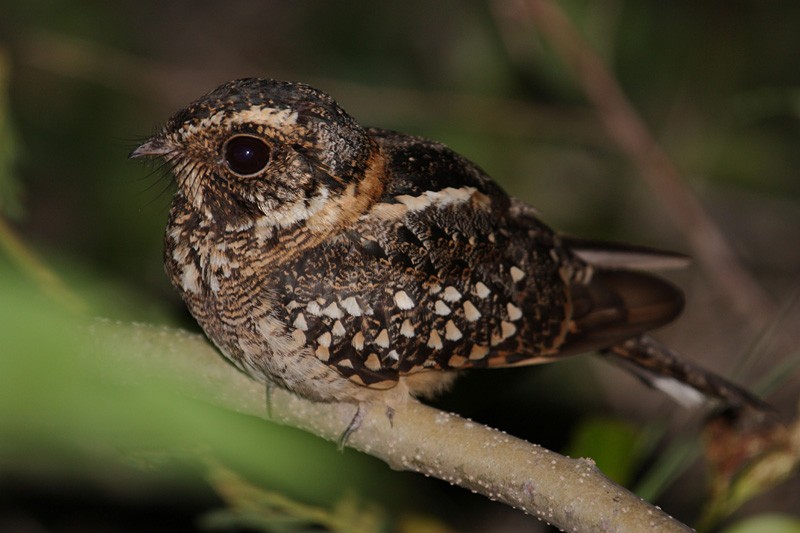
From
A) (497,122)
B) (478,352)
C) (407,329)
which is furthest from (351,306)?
(497,122)

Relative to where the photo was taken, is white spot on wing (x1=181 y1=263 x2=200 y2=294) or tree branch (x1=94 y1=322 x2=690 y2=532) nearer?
tree branch (x1=94 y1=322 x2=690 y2=532)

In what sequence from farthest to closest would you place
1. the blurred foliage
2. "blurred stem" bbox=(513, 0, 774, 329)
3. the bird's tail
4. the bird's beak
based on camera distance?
the blurred foliage, "blurred stem" bbox=(513, 0, 774, 329), the bird's tail, the bird's beak

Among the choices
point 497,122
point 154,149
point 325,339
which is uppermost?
point 497,122

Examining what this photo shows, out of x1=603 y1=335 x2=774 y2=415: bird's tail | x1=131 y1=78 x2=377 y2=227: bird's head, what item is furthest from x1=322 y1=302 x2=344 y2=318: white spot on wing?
x1=603 y1=335 x2=774 y2=415: bird's tail

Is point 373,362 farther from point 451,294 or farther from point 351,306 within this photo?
point 451,294

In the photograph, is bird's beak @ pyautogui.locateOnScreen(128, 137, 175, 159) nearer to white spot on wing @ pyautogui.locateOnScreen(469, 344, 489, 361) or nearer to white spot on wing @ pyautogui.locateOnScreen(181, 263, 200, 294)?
white spot on wing @ pyautogui.locateOnScreen(181, 263, 200, 294)

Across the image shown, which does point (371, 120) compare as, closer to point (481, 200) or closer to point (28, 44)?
point (28, 44)

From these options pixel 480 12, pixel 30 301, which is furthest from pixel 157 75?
pixel 30 301
